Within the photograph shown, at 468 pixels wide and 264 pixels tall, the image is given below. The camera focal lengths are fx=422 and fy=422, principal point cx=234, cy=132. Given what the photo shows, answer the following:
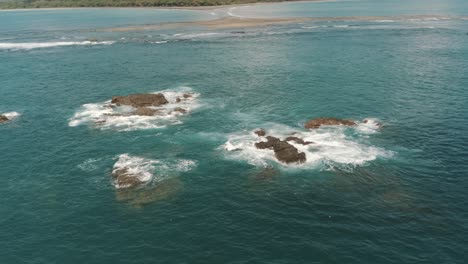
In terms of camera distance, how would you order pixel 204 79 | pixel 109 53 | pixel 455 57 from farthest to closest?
pixel 109 53 < pixel 455 57 < pixel 204 79

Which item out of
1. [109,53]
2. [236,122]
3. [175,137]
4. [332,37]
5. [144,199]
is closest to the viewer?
[144,199]

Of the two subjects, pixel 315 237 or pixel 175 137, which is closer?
pixel 315 237

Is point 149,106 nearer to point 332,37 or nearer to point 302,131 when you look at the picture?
point 302,131

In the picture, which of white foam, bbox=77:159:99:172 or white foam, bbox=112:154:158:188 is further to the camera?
white foam, bbox=77:159:99:172

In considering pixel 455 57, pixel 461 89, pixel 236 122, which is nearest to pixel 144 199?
pixel 236 122

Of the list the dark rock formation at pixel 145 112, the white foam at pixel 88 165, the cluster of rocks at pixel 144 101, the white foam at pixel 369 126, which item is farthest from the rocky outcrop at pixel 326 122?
the white foam at pixel 88 165

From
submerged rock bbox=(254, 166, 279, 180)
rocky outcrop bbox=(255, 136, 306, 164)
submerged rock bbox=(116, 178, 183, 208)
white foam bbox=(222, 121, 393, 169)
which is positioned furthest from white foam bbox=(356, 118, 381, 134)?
submerged rock bbox=(116, 178, 183, 208)

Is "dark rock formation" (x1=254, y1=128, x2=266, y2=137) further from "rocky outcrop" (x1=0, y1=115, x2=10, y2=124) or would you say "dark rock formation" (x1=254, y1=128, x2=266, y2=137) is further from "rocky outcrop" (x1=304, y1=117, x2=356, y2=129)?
"rocky outcrop" (x1=0, y1=115, x2=10, y2=124)
